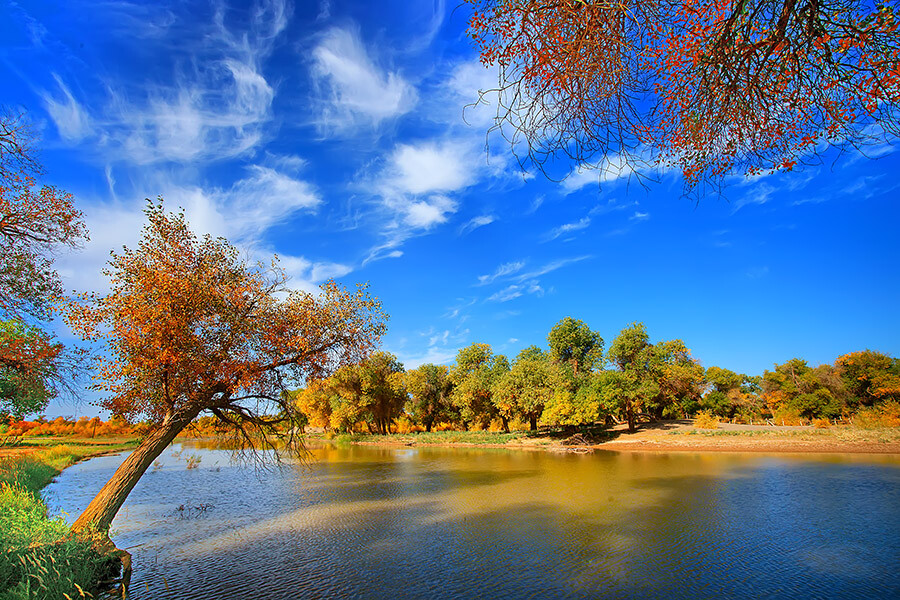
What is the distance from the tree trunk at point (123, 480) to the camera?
31.7 ft

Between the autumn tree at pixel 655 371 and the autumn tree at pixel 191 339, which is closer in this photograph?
the autumn tree at pixel 191 339

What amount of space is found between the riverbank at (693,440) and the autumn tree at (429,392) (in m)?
6.82

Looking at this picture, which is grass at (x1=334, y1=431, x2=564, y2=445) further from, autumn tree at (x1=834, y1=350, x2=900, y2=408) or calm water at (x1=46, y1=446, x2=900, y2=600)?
autumn tree at (x1=834, y1=350, x2=900, y2=408)

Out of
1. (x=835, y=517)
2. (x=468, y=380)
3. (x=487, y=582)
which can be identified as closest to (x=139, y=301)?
(x=487, y=582)

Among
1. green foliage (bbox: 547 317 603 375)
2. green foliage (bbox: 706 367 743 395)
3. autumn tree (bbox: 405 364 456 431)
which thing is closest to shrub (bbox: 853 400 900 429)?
green foliage (bbox: 706 367 743 395)

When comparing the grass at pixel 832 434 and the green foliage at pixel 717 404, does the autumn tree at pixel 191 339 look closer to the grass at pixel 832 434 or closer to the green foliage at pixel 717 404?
the grass at pixel 832 434

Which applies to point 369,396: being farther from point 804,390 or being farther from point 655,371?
point 804,390

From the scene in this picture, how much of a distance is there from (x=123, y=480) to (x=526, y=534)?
36.8 ft

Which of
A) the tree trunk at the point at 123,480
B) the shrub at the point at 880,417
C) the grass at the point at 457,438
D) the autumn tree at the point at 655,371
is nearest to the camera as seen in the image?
the tree trunk at the point at 123,480

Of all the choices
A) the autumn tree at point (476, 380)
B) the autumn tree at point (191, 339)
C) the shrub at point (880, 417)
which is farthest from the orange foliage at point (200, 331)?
the shrub at point (880, 417)

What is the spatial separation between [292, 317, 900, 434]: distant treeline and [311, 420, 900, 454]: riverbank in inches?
91.4

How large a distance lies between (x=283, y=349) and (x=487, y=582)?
800 cm

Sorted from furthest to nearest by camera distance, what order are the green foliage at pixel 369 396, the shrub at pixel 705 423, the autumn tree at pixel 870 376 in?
the green foliage at pixel 369 396
the shrub at pixel 705 423
the autumn tree at pixel 870 376

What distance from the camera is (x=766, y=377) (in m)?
52.9
